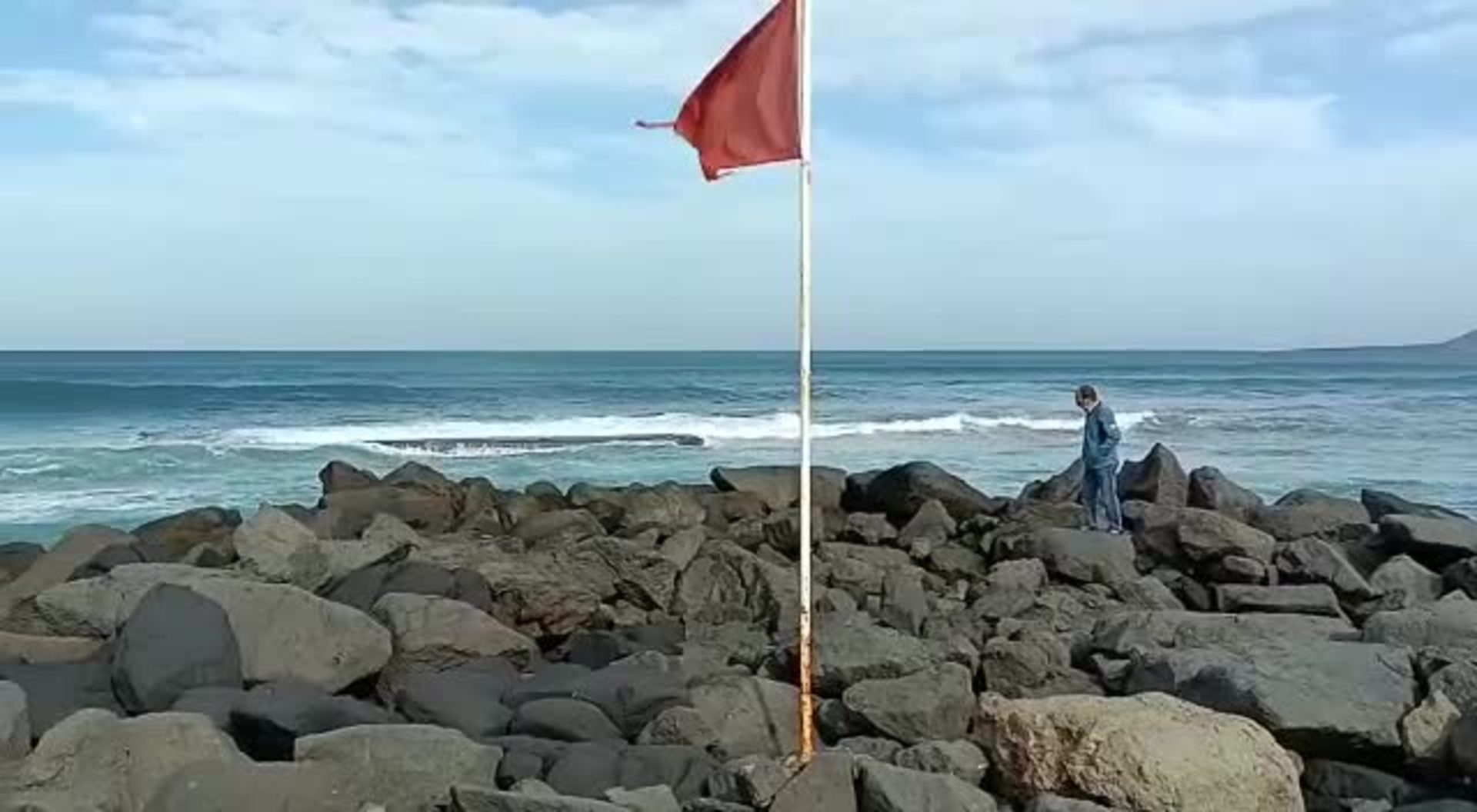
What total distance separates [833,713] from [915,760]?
3.37 feet

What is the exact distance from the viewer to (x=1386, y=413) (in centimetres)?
4194

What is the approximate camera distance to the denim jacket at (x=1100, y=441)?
45.5ft

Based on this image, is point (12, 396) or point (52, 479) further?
point (12, 396)

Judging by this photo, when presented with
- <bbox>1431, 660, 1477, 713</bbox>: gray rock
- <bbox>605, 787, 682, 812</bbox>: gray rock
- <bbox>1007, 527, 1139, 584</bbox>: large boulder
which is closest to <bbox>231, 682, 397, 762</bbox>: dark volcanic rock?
<bbox>605, 787, 682, 812</bbox>: gray rock

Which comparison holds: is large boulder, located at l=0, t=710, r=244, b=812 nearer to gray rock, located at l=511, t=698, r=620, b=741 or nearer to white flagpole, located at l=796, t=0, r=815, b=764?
gray rock, located at l=511, t=698, r=620, b=741

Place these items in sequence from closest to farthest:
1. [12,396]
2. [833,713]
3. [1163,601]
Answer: [833,713]
[1163,601]
[12,396]

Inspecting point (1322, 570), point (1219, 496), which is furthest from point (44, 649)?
point (1219, 496)

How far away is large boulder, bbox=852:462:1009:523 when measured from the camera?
14.7m

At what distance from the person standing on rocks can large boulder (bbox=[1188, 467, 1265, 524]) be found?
4.06ft

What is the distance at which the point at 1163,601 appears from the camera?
11227 millimetres

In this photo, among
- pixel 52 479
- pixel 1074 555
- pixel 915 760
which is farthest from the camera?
pixel 52 479

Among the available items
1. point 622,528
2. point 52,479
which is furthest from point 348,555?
point 52,479

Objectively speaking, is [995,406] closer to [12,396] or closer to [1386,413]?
[1386,413]

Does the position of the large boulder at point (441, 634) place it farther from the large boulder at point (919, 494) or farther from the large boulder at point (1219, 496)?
the large boulder at point (1219, 496)
